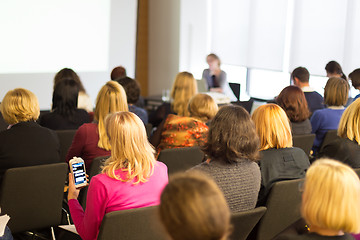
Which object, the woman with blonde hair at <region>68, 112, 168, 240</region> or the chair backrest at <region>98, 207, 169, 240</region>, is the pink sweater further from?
the chair backrest at <region>98, 207, 169, 240</region>

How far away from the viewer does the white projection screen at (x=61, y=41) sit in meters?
7.03

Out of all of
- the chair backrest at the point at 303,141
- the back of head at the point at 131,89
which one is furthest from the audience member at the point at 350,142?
the back of head at the point at 131,89

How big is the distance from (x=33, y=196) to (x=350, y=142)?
209 centimetres

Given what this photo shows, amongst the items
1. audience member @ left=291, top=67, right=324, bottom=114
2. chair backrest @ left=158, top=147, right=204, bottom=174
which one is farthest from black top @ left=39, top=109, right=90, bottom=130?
audience member @ left=291, top=67, right=324, bottom=114

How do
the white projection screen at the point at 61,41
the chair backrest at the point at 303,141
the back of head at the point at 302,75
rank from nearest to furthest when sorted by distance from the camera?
the chair backrest at the point at 303,141 → the back of head at the point at 302,75 → the white projection screen at the point at 61,41

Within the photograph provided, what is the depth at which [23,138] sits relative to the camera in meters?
3.26

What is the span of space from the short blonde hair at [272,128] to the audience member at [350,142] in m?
0.49

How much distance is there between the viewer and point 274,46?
293 inches

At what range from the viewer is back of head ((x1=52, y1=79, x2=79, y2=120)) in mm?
4426

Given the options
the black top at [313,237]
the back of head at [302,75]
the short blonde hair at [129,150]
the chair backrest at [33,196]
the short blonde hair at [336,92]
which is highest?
the back of head at [302,75]

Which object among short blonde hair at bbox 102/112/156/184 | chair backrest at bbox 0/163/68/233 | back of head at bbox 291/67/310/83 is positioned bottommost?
chair backrest at bbox 0/163/68/233

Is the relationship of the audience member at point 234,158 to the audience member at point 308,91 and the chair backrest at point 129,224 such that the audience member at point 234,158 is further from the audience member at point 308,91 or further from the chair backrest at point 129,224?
the audience member at point 308,91

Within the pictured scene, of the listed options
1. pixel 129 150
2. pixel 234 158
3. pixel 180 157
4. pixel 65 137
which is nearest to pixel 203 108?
pixel 180 157

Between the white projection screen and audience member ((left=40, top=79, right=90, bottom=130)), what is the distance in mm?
2907
